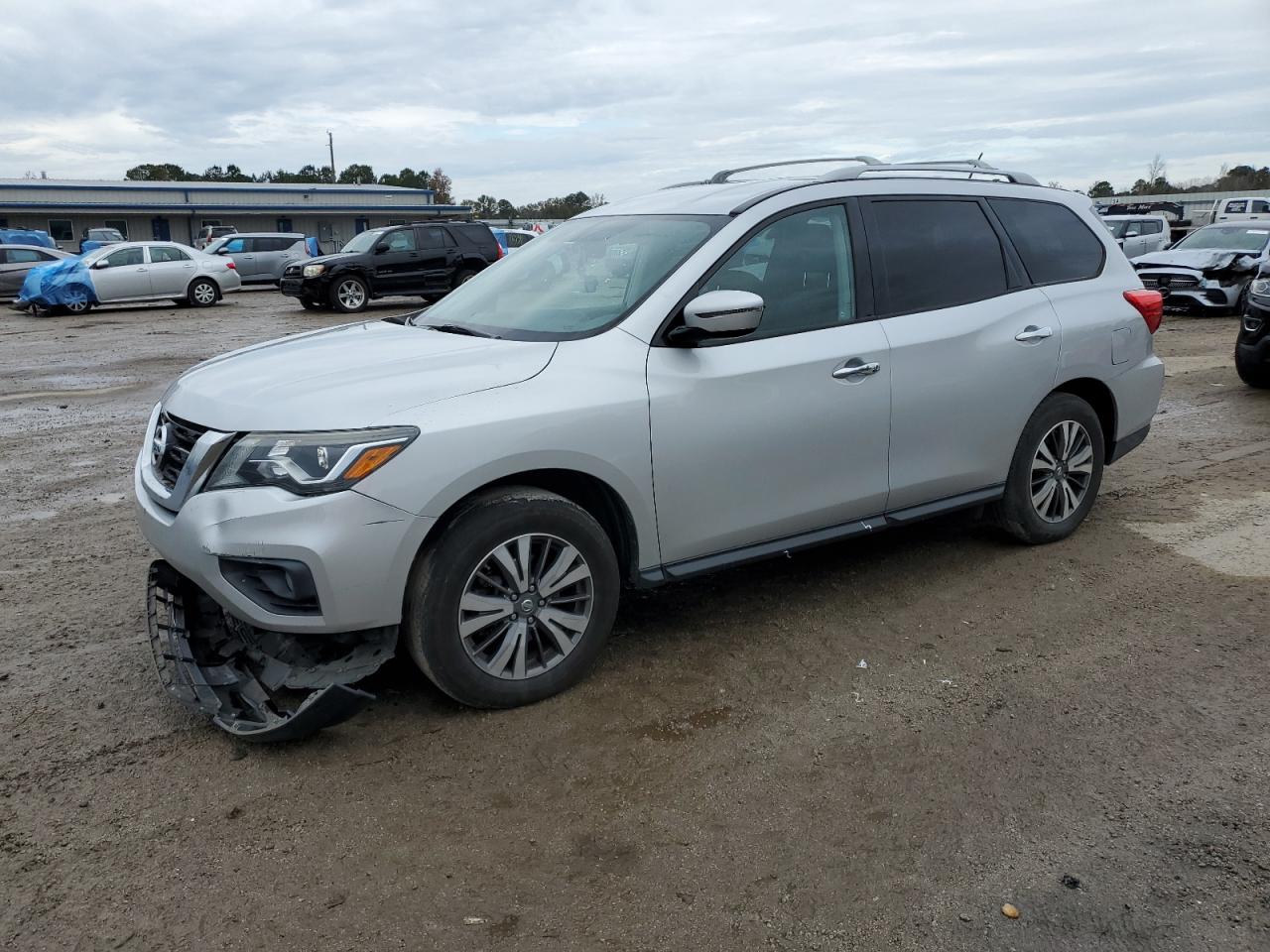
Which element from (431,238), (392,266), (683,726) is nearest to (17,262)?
(392,266)

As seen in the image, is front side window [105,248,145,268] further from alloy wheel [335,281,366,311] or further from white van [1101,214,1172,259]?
white van [1101,214,1172,259]

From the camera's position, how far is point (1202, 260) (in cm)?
1684

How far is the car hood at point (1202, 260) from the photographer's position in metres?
16.5

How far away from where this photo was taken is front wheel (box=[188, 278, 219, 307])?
2341 centimetres

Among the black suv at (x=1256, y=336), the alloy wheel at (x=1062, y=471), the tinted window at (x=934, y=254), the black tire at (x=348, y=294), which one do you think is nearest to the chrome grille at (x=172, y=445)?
the tinted window at (x=934, y=254)

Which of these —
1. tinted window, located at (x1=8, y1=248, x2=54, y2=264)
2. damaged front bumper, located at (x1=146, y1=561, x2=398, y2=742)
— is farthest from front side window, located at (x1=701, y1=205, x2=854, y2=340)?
tinted window, located at (x1=8, y1=248, x2=54, y2=264)

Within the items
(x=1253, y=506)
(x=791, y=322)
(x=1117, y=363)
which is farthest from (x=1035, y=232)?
(x=1253, y=506)

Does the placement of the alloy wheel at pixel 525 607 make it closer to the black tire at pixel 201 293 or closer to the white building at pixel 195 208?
the black tire at pixel 201 293

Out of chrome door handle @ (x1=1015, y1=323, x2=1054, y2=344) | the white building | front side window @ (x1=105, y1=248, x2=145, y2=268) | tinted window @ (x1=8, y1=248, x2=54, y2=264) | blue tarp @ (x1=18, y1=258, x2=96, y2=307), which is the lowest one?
chrome door handle @ (x1=1015, y1=323, x2=1054, y2=344)

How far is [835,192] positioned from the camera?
14.9ft

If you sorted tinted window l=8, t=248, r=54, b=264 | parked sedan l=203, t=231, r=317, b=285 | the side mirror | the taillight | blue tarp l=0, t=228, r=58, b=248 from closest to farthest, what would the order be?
the side mirror → the taillight → tinted window l=8, t=248, r=54, b=264 → parked sedan l=203, t=231, r=317, b=285 → blue tarp l=0, t=228, r=58, b=248

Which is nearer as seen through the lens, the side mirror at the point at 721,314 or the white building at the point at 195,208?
the side mirror at the point at 721,314

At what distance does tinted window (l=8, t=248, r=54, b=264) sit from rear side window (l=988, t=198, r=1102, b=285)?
26.5 m

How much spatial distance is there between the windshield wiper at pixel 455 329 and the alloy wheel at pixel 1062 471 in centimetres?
279
